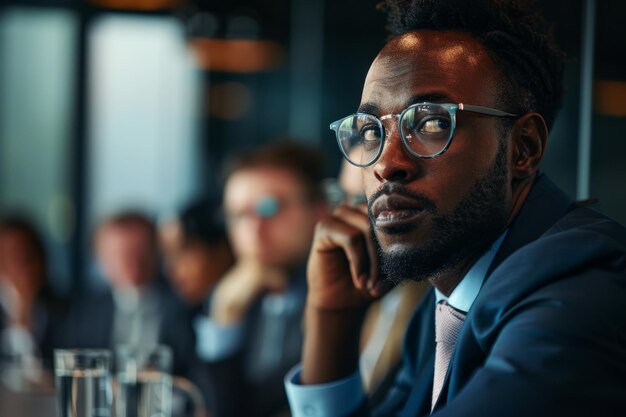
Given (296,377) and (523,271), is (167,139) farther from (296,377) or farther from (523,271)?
(523,271)

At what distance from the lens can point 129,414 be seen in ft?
6.79

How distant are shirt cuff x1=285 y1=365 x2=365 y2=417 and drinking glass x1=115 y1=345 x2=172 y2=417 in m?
0.38

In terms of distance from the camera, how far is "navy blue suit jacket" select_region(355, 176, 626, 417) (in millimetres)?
1096

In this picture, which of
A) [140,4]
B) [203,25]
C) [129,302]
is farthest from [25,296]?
[140,4]

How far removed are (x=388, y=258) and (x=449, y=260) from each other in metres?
0.09

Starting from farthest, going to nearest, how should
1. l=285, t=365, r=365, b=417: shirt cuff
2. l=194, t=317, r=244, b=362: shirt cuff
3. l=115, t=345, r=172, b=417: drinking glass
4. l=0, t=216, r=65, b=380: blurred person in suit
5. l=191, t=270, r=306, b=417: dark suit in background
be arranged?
l=0, t=216, r=65, b=380: blurred person in suit < l=194, t=317, r=244, b=362: shirt cuff < l=191, t=270, r=306, b=417: dark suit in background < l=115, t=345, r=172, b=417: drinking glass < l=285, t=365, r=365, b=417: shirt cuff

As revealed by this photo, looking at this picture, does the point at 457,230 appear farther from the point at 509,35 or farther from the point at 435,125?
the point at 509,35

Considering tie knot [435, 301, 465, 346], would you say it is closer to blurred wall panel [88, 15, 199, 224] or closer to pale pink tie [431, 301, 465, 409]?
pale pink tie [431, 301, 465, 409]

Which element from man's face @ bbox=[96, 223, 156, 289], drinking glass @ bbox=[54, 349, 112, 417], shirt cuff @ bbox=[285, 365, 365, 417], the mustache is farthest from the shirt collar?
man's face @ bbox=[96, 223, 156, 289]

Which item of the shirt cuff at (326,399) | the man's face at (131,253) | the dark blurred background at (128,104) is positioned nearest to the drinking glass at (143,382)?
the shirt cuff at (326,399)

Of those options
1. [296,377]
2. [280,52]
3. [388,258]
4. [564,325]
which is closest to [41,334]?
[280,52]

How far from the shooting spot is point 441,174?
1431mm

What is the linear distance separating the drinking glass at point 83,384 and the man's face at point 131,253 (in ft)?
10.2

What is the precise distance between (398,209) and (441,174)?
0.08 meters
